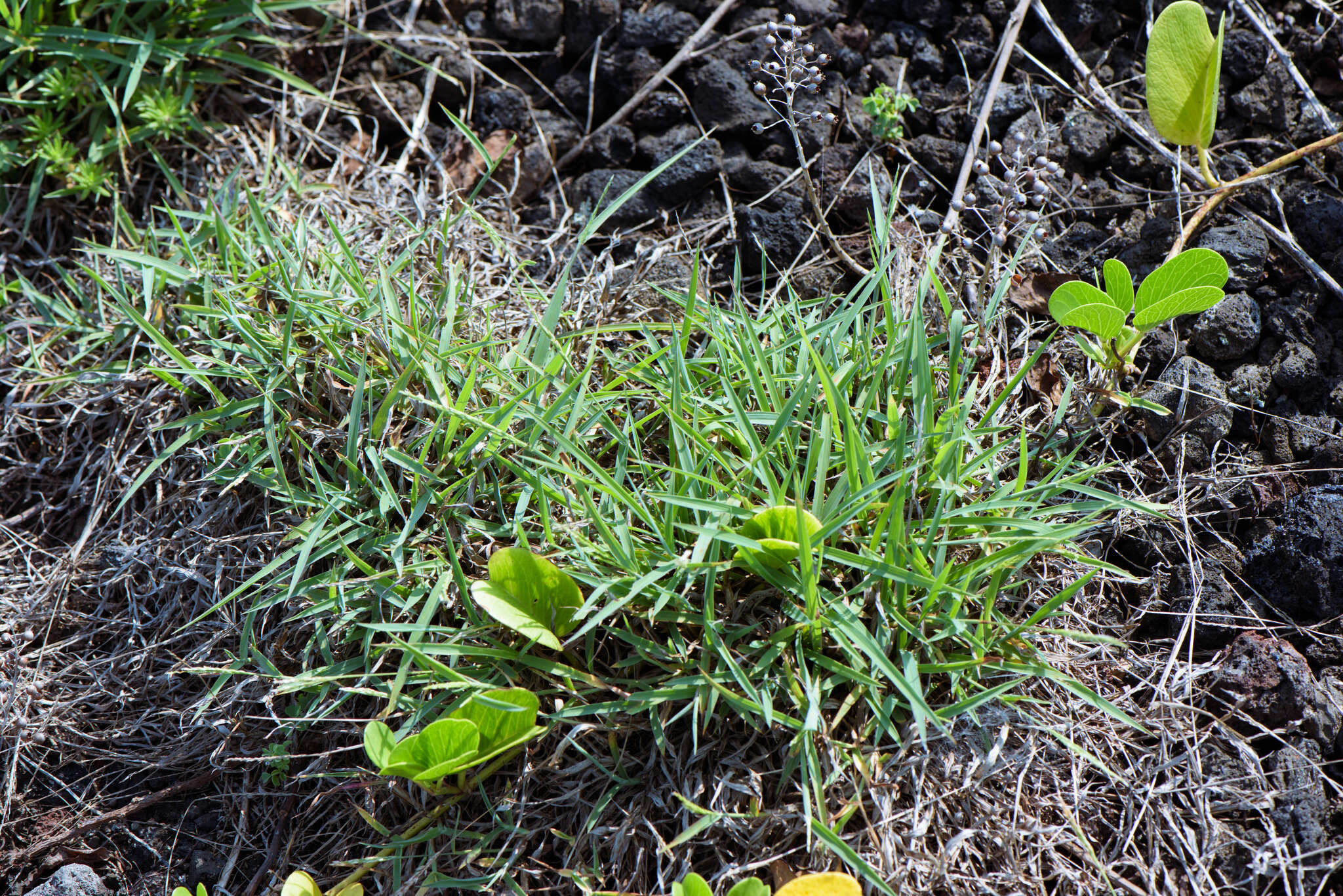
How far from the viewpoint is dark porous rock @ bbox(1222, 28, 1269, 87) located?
82.3 inches

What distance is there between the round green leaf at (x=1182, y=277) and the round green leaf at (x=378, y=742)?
1426 mm

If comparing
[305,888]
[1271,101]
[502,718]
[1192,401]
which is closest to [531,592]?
[502,718]

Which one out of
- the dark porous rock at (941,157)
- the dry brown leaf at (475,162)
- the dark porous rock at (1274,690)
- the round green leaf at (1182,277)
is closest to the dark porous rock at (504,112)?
the dry brown leaf at (475,162)

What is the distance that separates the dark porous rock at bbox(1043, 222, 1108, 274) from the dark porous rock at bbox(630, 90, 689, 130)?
3.11 ft

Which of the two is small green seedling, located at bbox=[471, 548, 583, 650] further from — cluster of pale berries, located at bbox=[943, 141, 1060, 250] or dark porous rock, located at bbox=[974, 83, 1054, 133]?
dark porous rock, located at bbox=[974, 83, 1054, 133]

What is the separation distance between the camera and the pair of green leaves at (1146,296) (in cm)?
153

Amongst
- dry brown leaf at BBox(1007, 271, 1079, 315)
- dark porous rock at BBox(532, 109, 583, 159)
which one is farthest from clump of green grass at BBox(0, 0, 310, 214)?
dry brown leaf at BBox(1007, 271, 1079, 315)

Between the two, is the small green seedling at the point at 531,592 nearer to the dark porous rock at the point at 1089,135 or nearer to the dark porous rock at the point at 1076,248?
the dark porous rock at the point at 1076,248

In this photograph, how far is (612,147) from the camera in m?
2.31

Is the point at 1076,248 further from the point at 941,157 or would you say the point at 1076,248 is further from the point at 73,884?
the point at 73,884

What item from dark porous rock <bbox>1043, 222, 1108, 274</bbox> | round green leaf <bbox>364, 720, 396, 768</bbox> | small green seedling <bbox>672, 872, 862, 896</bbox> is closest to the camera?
small green seedling <bbox>672, 872, 862, 896</bbox>

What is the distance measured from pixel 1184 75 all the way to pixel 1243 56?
16.7 inches

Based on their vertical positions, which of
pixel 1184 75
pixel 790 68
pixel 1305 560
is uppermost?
pixel 1184 75

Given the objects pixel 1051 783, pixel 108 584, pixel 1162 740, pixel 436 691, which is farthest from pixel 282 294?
pixel 1162 740
